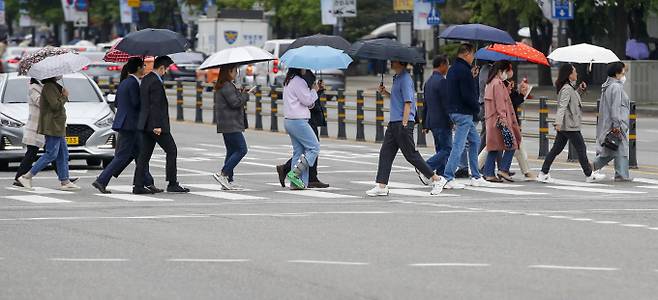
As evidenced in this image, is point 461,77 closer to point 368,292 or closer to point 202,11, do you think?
point 368,292

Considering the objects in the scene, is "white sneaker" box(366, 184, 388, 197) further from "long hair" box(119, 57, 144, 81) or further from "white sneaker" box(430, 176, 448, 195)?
"long hair" box(119, 57, 144, 81)

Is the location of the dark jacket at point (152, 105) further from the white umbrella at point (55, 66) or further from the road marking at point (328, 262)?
the road marking at point (328, 262)

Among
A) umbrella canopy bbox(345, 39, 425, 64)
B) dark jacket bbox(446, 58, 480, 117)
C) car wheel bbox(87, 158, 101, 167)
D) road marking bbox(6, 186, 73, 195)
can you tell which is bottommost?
car wheel bbox(87, 158, 101, 167)

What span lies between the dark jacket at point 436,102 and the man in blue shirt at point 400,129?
1.03m

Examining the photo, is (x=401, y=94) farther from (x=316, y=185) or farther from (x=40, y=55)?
(x=40, y=55)

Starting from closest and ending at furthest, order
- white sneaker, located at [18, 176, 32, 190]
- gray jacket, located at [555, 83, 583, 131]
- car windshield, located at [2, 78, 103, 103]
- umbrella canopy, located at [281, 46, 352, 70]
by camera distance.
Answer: umbrella canopy, located at [281, 46, 352, 70] < white sneaker, located at [18, 176, 32, 190] < gray jacket, located at [555, 83, 583, 131] < car windshield, located at [2, 78, 103, 103]

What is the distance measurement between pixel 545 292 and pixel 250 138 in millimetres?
22770

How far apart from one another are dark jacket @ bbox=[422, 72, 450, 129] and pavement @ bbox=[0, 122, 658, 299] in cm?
82

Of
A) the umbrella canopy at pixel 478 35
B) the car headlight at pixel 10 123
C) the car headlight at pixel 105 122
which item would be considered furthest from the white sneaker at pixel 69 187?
the umbrella canopy at pixel 478 35

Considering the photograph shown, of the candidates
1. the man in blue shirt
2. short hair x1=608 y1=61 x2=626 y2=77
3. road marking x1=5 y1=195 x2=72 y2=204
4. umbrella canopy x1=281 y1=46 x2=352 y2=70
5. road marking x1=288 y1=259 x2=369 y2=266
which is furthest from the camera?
short hair x1=608 y1=61 x2=626 y2=77

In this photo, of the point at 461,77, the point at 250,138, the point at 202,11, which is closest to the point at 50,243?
the point at 461,77

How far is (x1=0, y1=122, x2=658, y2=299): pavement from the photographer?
1116 cm

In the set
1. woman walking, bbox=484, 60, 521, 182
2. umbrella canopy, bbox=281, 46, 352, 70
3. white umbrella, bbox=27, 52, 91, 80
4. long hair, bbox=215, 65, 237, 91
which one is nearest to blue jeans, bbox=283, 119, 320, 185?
umbrella canopy, bbox=281, 46, 352, 70

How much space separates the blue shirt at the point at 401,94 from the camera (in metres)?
18.6
